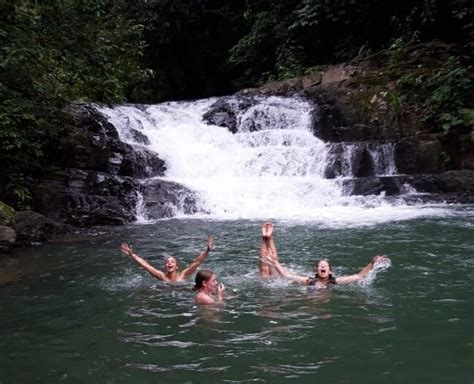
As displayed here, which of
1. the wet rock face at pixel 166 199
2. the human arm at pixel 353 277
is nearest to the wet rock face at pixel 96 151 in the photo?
the wet rock face at pixel 166 199

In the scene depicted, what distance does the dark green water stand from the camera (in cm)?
483

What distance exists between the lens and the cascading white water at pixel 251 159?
1441cm

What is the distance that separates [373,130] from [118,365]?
1344 cm

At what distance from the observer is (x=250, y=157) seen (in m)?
17.2

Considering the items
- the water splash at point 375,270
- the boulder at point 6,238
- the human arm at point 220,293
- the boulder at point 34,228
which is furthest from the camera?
the boulder at point 34,228

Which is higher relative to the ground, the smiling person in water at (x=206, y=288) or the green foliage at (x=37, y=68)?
the green foliage at (x=37, y=68)

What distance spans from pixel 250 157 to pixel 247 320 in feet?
37.0

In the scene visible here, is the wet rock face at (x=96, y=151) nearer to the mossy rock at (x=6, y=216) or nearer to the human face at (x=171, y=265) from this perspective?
the mossy rock at (x=6, y=216)

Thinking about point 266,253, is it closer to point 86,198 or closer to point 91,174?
point 86,198

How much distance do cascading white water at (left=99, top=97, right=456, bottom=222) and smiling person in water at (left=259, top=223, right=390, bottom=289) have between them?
4.77m

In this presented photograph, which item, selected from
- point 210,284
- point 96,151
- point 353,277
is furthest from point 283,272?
point 96,151

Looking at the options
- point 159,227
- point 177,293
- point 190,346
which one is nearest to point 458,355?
point 190,346

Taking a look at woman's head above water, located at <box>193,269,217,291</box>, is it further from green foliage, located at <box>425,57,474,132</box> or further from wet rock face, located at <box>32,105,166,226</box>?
green foliage, located at <box>425,57,474,132</box>

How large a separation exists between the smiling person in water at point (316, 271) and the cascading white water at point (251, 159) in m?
4.77
